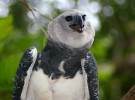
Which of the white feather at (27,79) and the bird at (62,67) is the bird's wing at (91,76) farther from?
the white feather at (27,79)

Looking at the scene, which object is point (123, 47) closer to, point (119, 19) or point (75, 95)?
point (119, 19)

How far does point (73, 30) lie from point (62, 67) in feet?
0.72

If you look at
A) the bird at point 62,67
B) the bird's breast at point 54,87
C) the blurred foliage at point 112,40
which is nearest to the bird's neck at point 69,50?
the bird at point 62,67

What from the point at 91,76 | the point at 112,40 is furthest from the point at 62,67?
the point at 112,40

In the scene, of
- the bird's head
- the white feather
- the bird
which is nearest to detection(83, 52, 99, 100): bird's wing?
the bird

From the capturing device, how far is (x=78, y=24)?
1403 mm

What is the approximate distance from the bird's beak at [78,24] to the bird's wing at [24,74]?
28 cm

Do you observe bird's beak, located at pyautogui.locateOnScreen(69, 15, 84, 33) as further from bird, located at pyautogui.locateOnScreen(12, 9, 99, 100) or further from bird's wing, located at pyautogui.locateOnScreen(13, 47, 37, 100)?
bird's wing, located at pyautogui.locateOnScreen(13, 47, 37, 100)

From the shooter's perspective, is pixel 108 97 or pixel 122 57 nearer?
pixel 108 97

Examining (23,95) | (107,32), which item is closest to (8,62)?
(23,95)

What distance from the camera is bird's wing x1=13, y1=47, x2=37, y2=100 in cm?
149

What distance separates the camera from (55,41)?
1.50 metres

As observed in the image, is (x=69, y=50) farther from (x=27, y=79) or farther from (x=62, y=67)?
(x=27, y=79)

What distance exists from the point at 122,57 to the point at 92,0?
108 cm
